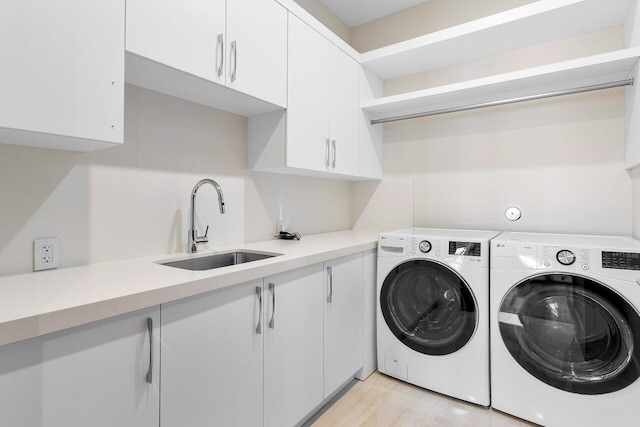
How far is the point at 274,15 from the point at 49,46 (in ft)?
3.75

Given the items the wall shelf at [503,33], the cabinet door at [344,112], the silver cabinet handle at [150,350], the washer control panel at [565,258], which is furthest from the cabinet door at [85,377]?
the wall shelf at [503,33]

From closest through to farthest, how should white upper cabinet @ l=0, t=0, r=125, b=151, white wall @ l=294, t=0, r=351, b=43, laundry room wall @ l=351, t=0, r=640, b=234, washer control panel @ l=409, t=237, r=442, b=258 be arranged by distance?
white upper cabinet @ l=0, t=0, r=125, b=151 < washer control panel @ l=409, t=237, r=442, b=258 < laundry room wall @ l=351, t=0, r=640, b=234 < white wall @ l=294, t=0, r=351, b=43

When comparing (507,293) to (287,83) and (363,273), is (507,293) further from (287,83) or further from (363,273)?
(287,83)

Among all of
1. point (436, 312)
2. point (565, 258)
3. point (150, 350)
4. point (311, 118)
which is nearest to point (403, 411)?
point (436, 312)

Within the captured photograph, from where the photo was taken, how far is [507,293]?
5.93 feet

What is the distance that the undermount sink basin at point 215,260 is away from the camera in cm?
165

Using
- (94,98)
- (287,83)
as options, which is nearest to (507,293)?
(287,83)

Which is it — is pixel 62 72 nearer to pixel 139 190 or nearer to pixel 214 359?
pixel 139 190

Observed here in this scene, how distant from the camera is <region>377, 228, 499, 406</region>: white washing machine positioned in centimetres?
190

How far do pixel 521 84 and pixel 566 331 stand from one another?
153 cm

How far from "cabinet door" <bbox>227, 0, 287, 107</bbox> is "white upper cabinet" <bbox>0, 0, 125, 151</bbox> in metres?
0.52

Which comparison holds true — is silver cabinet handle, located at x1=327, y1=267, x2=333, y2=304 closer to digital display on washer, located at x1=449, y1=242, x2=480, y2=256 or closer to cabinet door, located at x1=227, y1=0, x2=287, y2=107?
digital display on washer, located at x1=449, y1=242, x2=480, y2=256

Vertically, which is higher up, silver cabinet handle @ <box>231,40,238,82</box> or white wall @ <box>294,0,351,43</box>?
white wall @ <box>294,0,351,43</box>

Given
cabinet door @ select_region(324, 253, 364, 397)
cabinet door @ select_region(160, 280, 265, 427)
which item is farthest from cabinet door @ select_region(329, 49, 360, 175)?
cabinet door @ select_region(160, 280, 265, 427)
